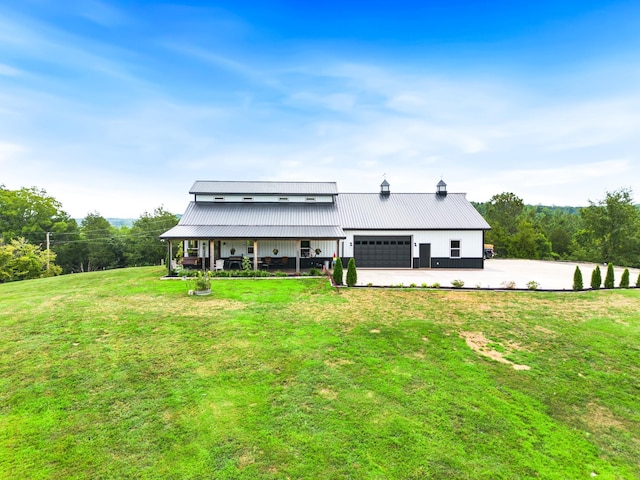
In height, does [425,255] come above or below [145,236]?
below

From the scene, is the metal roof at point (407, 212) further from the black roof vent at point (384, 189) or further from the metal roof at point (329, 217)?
the black roof vent at point (384, 189)

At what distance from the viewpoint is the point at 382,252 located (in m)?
21.3

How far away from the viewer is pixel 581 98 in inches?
797

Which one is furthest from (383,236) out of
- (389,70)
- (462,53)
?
(462,53)

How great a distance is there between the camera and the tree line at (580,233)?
27.8m

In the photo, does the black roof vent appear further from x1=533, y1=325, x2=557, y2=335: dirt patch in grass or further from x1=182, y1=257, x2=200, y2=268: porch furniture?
x1=533, y1=325, x2=557, y2=335: dirt patch in grass

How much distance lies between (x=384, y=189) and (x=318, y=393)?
72.1 ft

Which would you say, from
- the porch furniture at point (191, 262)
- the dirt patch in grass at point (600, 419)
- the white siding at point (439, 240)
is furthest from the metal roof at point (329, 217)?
the dirt patch in grass at point (600, 419)

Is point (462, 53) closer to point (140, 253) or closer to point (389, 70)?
point (389, 70)

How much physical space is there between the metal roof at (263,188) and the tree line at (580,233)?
82.3ft

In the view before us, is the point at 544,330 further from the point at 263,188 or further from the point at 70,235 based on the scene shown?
the point at 70,235

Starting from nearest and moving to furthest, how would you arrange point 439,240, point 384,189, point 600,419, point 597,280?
point 600,419
point 597,280
point 439,240
point 384,189

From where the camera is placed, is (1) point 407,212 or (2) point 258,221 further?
(1) point 407,212

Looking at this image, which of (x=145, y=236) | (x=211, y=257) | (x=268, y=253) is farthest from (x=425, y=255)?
(x=145, y=236)
